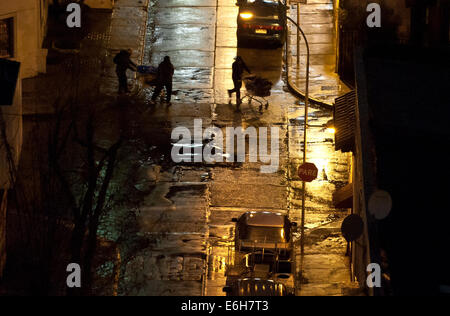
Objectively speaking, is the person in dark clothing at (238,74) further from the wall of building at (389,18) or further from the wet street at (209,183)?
the wall of building at (389,18)

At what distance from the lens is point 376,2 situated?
1379 inches

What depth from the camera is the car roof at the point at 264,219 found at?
25250 millimetres

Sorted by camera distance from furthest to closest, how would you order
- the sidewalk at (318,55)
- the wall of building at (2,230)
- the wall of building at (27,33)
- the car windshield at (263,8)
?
the car windshield at (263,8), the sidewalk at (318,55), the wall of building at (27,33), the wall of building at (2,230)

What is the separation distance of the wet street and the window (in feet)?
16.9

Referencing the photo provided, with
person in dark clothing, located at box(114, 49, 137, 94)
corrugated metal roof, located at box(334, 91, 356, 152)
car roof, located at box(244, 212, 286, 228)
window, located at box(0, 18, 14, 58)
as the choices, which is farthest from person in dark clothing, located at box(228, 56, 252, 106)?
car roof, located at box(244, 212, 286, 228)

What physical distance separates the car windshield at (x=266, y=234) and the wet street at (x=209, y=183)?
4.50ft

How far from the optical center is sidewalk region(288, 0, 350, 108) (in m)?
34.6

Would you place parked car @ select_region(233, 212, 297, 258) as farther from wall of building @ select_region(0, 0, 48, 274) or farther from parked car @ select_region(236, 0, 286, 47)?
parked car @ select_region(236, 0, 286, 47)

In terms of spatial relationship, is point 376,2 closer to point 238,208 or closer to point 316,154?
point 316,154

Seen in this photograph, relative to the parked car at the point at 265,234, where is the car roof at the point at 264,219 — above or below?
above

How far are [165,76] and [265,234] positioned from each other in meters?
10.4

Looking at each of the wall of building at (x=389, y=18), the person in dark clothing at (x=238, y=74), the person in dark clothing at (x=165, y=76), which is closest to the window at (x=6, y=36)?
the person in dark clothing at (x=165, y=76)
